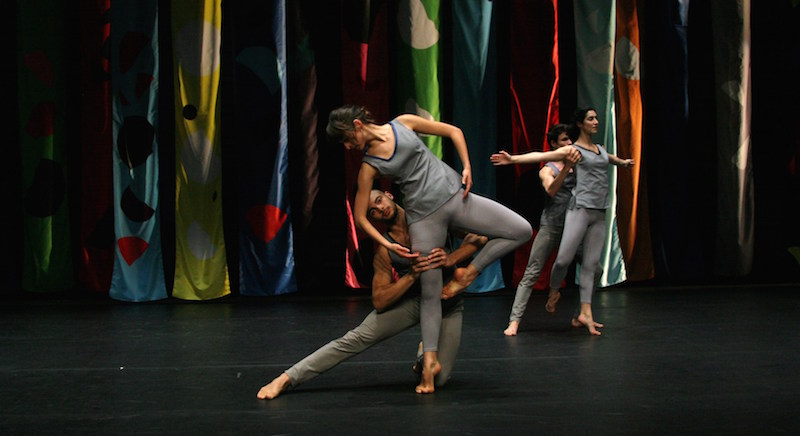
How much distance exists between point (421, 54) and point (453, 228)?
3.49 metres

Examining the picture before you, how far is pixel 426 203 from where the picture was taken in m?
3.42

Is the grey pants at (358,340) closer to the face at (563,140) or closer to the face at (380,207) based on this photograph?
the face at (380,207)

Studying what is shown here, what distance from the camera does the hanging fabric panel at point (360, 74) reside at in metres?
6.74

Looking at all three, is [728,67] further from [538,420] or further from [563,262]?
[538,420]

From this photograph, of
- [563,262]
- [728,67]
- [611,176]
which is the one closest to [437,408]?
[563,262]

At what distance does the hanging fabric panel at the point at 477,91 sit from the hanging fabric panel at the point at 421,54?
0.56ft

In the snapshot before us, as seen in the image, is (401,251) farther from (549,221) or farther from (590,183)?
(549,221)

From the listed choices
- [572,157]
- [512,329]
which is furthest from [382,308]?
[512,329]

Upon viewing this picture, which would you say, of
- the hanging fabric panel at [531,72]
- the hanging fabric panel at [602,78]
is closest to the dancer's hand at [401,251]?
the hanging fabric panel at [531,72]

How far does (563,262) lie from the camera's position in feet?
15.9

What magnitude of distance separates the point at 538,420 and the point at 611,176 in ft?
13.5

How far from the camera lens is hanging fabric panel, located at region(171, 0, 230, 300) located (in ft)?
21.6

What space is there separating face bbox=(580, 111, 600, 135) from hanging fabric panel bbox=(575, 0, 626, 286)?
6.97ft

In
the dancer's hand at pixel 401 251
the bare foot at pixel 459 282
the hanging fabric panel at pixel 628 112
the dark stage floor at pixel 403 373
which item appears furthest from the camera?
the hanging fabric panel at pixel 628 112
